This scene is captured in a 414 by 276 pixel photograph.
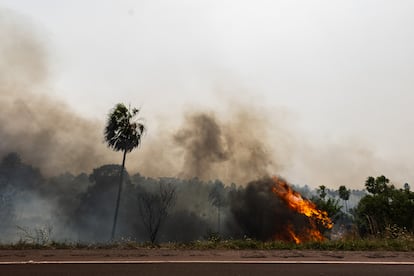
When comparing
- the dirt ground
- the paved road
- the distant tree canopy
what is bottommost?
the paved road

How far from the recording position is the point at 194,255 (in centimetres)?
891

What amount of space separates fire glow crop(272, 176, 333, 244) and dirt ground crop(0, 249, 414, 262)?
17459mm

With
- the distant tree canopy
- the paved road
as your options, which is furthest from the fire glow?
the paved road

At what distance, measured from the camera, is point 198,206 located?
61.9 m

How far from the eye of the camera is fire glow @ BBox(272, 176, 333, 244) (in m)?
29.2

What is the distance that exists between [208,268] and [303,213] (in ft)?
91.2

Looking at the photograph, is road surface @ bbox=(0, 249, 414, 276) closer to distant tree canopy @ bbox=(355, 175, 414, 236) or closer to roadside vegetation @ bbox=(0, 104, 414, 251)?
roadside vegetation @ bbox=(0, 104, 414, 251)

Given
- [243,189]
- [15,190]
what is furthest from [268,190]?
[15,190]

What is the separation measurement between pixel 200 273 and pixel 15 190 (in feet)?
248

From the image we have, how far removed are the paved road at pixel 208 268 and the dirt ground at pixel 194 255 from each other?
565 millimetres

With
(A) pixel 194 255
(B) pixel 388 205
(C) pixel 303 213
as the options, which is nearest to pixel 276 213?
(C) pixel 303 213

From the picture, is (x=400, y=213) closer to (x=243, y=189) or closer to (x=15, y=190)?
(x=243, y=189)

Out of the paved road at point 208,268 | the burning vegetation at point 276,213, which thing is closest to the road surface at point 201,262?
the paved road at point 208,268

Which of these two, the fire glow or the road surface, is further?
the fire glow
